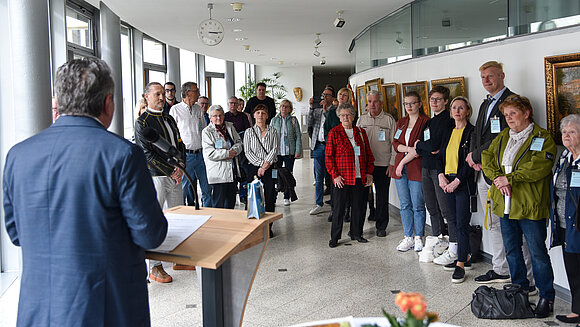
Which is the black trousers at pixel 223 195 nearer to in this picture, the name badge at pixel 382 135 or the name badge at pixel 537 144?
the name badge at pixel 382 135

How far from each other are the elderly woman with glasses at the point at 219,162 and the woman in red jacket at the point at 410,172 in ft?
6.07

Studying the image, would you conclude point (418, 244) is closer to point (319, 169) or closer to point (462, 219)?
point (462, 219)

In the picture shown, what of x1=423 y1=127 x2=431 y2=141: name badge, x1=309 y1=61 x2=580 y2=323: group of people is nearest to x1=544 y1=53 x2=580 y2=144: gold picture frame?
x1=309 y1=61 x2=580 y2=323: group of people

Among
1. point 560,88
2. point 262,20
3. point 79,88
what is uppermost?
point 262,20

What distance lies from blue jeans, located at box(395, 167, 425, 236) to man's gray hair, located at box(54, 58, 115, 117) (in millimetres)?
4218

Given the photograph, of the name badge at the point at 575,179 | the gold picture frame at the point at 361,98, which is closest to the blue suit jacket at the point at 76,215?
the name badge at the point at 575,179

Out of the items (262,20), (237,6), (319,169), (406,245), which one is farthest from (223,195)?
(262,20)

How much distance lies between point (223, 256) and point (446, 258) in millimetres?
3529

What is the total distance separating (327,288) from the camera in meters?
4.61

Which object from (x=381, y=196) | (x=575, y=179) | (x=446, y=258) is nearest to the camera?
(x=575, y=179)

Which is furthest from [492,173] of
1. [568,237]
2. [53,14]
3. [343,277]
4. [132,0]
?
[53,14]

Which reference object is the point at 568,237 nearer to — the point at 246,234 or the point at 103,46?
the point at 246,234

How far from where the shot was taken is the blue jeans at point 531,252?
3822 mm

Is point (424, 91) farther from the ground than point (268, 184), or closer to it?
farther from the ground
